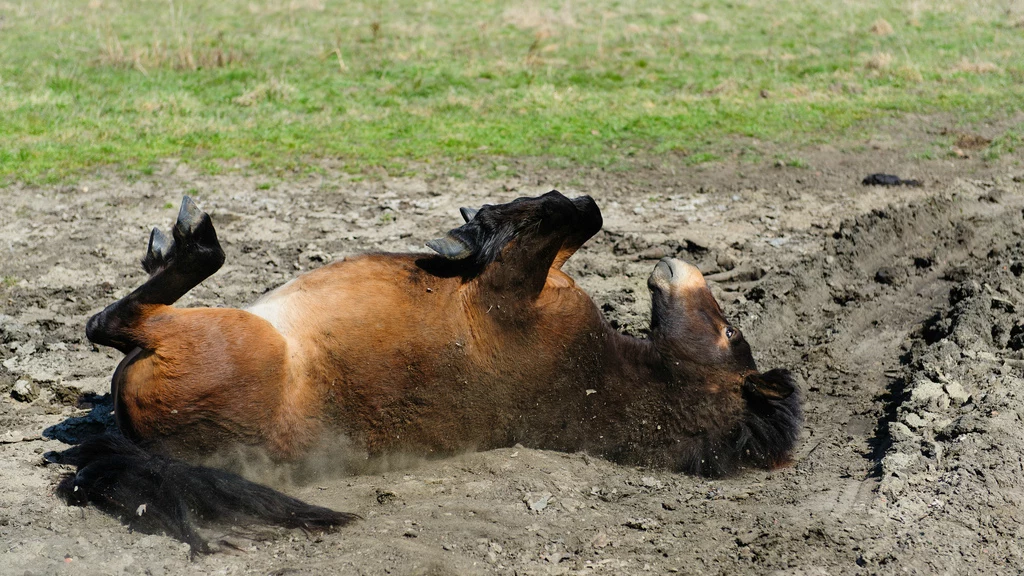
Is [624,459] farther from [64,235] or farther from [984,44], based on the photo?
[984,44]

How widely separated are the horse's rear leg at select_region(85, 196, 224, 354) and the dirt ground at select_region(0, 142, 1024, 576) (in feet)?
2.31

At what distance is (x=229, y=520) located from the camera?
11.1 ft

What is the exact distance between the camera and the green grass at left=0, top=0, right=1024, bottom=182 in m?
9.41

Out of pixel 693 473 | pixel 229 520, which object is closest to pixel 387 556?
pixel 229 520

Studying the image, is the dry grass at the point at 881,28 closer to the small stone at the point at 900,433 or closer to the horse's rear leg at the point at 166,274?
the small stone at the point at 900,433

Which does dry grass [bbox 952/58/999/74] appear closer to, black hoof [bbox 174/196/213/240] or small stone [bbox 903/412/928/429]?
small stone [bbox 903/412/928/429]

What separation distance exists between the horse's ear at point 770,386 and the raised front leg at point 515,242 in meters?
1.08

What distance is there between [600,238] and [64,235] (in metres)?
4.03

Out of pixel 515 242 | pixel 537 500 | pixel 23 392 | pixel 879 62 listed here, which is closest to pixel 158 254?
pixel 23 392

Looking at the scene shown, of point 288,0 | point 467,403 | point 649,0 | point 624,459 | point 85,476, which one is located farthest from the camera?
point 649,0

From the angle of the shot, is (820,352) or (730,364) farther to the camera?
(820,352)

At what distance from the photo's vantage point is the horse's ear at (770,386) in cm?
414

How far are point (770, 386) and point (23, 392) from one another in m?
3.65

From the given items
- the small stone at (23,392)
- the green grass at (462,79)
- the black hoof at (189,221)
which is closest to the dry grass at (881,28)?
the green grass at (462,79)
